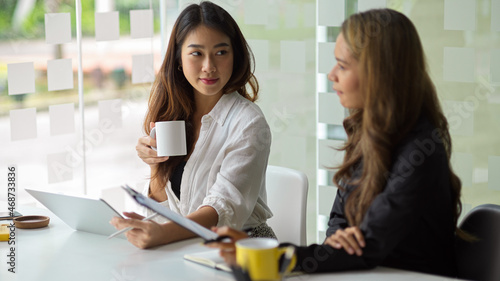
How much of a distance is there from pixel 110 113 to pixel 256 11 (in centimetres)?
98

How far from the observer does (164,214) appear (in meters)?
1.58

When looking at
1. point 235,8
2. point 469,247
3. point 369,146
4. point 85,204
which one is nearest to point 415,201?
point 369,146

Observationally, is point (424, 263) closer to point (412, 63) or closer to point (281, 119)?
point (412, 63)

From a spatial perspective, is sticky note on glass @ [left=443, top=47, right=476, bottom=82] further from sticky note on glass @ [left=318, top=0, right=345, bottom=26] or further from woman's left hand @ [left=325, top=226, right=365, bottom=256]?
woman's left hand @ [left=325, top=226, right=365, bottom=256]

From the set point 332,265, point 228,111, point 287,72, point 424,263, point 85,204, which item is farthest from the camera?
point 287,72

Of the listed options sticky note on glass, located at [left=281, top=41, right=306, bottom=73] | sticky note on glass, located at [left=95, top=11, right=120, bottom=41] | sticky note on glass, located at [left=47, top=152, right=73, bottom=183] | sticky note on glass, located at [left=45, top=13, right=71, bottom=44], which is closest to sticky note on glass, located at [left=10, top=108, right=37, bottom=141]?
sticky note on glass, located at [left=47, top=152, right=73, bottom=183]

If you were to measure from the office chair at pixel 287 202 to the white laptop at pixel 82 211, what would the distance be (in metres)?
0.64

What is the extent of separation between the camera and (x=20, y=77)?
3098 millimetres

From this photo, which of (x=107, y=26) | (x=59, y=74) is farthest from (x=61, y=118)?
(x=107, y=26)

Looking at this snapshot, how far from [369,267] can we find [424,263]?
181mm

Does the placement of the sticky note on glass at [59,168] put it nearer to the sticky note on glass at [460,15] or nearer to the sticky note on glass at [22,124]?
the sticky note on glass at [22,124]

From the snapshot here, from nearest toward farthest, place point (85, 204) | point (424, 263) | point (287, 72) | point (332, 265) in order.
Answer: point (332, 265), point (424, 263), point (85, 204), point (287, 72)

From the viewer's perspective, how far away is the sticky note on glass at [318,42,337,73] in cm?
320

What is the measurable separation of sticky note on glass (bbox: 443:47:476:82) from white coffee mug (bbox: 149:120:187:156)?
1387mm
